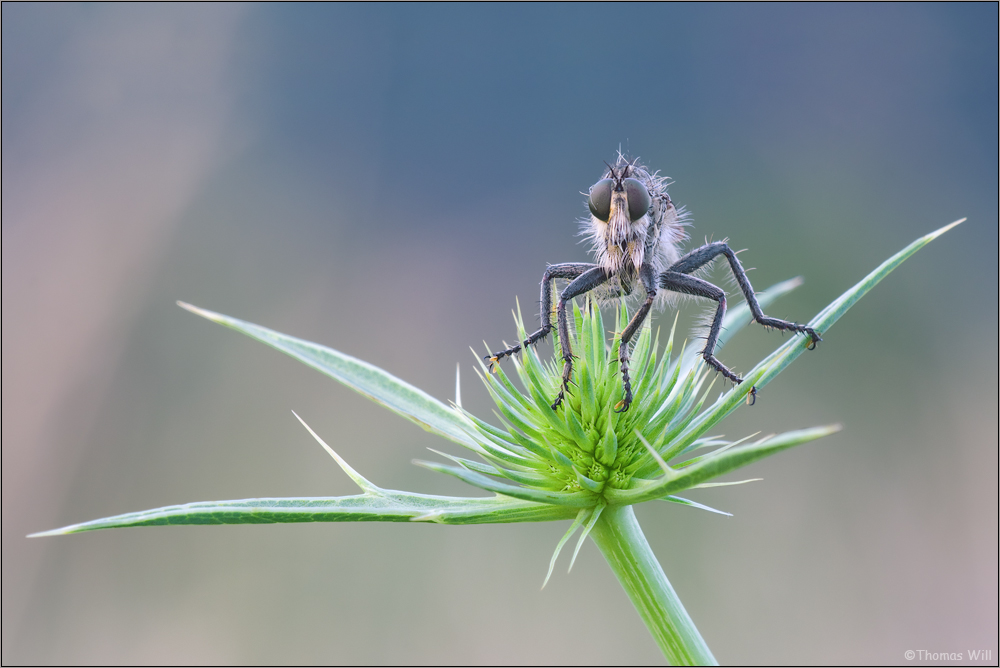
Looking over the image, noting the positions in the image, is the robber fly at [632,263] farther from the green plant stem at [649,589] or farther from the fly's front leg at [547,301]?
the green plant stem at [649,589]

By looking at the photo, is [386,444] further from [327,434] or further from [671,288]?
[671,288]

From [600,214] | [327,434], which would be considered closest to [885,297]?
[327,434]

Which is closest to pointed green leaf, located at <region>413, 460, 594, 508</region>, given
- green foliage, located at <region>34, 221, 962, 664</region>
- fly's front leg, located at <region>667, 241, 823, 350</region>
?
green foliage, located at <region>34, 221, 962, 664</region>

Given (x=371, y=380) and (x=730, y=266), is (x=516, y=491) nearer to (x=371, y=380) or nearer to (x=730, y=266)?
(x=371, y=380)

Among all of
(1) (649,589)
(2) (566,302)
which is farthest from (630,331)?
(1) (649,589)

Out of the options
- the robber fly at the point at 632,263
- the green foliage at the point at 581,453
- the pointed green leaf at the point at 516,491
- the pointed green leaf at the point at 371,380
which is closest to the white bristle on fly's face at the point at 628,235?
the robber fly at the point at 632,263

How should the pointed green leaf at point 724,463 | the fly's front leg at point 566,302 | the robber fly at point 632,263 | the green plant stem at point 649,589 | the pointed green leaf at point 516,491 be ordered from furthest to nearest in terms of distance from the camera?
the robber fly at point 632,263 < the fly's front leg at point 566,302 < the green plant stem at point 649,589 < the pointed green leaf at point 516,491 < the pointed green leaf at point 724,463

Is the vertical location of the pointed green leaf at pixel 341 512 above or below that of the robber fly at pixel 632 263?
below
